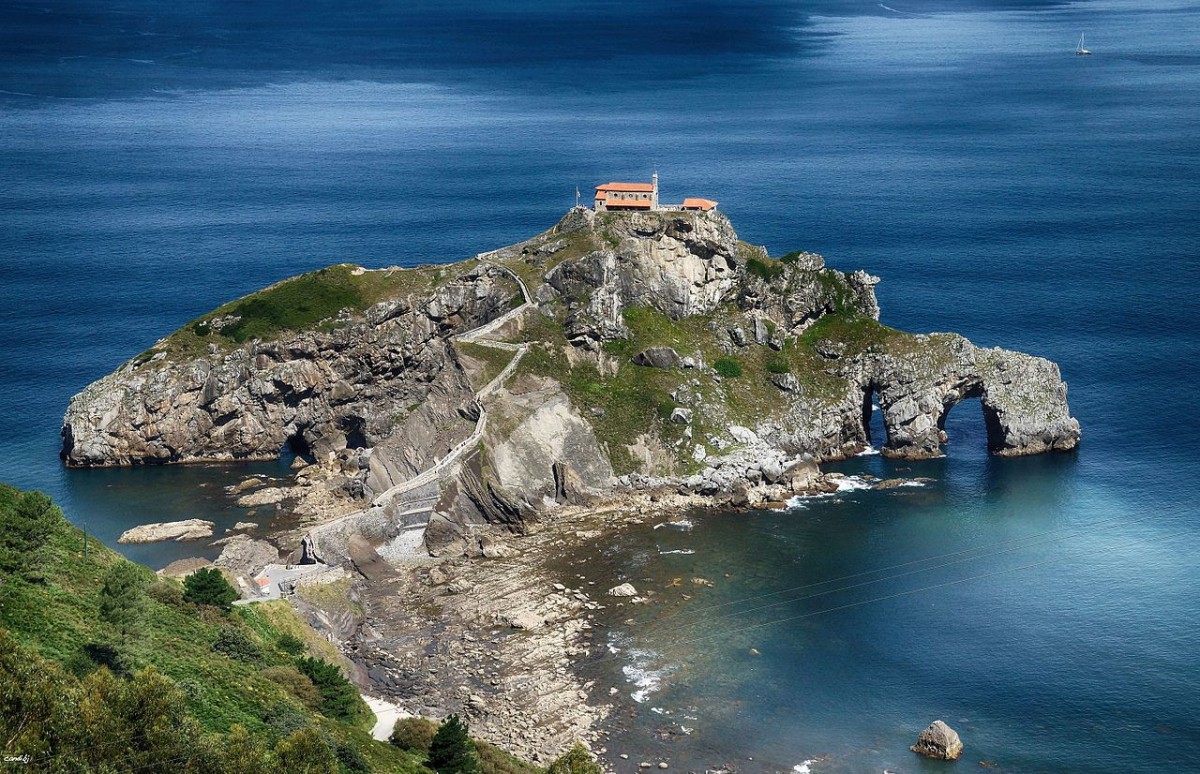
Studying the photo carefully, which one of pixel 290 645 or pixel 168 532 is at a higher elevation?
pixel 290 645

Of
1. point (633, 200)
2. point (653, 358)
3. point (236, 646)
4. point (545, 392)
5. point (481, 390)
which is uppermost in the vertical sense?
point (633, 200)

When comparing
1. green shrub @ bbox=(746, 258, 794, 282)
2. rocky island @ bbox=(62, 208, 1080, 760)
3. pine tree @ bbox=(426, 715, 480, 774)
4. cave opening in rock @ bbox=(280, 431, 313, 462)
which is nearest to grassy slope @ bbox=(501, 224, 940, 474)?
green shrub @ bbox=(746, 258, 794, 282)

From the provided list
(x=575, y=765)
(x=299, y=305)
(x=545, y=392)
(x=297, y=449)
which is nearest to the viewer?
(x=575, y=765)

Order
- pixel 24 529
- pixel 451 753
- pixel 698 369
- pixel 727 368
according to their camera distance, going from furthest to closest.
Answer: pixel 727 368
pixel 698 369
pixel 24 529
pixel 451 753

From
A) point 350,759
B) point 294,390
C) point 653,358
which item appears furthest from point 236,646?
point 653,358

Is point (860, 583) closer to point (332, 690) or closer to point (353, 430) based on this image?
point (332, 690)

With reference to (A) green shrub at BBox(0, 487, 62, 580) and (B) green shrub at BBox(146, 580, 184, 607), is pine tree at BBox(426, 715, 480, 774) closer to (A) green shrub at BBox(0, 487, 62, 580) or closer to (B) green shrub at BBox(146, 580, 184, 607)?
(B) green shrub at BBox(146, 580, 184, 607)

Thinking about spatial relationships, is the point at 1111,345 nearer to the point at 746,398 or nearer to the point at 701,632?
the point at 746,398
